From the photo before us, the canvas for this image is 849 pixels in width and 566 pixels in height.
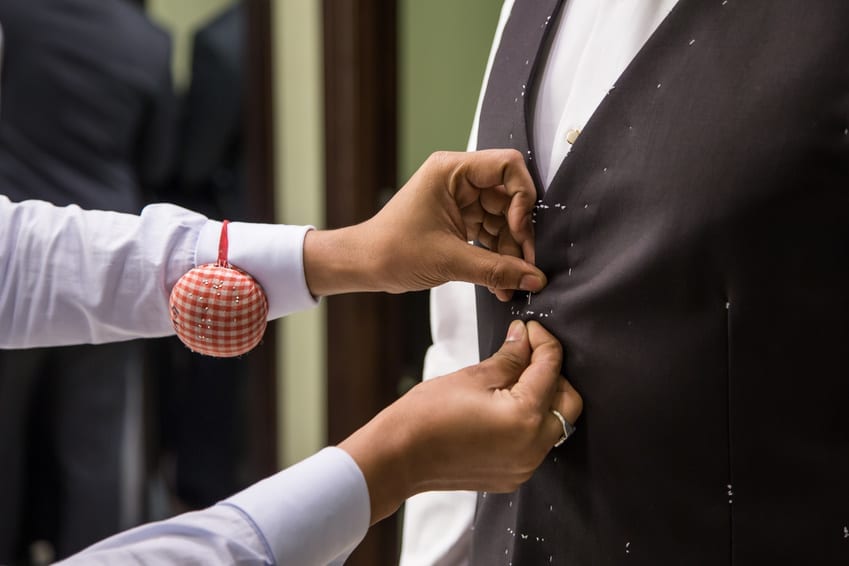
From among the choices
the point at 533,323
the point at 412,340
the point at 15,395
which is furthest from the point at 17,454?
the point at 533,323

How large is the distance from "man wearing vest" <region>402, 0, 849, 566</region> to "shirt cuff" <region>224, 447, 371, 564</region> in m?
0.16

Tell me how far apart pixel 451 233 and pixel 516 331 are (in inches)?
4.2

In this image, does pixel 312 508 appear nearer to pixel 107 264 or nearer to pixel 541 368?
pixel 541 368

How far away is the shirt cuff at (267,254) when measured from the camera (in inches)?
31.3

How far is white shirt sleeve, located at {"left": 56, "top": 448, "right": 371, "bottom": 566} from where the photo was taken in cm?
51

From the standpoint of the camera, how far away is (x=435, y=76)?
5.28 ft

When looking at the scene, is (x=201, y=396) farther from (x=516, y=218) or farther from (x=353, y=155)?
(x=516, y=218)

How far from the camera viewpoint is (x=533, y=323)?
67 cm

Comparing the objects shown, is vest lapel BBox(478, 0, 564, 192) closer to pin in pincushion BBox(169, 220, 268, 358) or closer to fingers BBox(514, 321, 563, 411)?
fingers BBox(514, 321, 563, 411)

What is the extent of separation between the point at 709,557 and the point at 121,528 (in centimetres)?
152

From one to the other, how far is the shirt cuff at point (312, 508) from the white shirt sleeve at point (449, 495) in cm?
27

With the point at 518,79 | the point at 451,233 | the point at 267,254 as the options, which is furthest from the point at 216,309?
the point at 518,79

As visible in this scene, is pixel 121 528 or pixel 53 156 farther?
pixel 121 528

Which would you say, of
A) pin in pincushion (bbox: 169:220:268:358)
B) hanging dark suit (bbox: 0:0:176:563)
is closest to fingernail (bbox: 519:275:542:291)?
pin in pincushion (bbox: 169:220:268:358)
